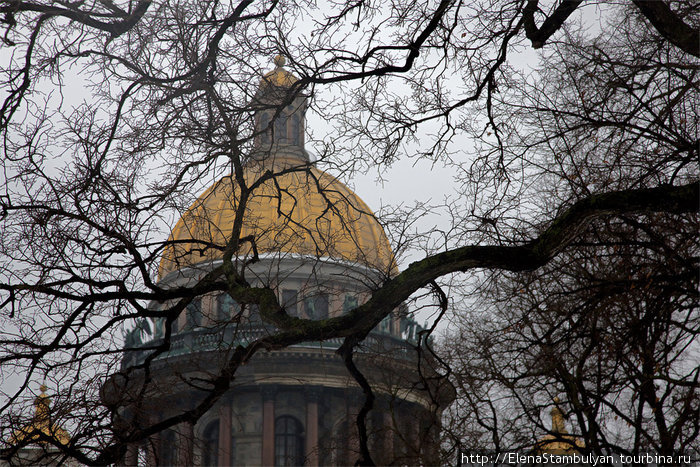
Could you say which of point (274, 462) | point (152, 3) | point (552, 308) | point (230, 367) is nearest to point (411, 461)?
point (552, 308)

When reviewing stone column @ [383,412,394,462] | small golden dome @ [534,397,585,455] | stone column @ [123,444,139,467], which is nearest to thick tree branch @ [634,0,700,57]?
stone column @ [383,412,394,462]

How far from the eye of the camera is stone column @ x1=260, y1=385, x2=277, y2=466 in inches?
1670

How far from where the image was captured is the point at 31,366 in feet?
27.5

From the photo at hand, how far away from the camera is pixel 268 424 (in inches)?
1681

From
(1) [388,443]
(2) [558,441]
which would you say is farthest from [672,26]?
(1) [388,443]

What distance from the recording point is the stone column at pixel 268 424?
42406mm

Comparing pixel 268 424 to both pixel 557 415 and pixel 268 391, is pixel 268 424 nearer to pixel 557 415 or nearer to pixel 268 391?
pixel 268 391

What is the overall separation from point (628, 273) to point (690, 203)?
3.22 m

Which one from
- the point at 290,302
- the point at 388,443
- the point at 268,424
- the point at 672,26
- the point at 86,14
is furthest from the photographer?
the point at 268,424

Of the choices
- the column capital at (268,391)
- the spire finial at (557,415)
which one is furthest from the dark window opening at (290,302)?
the column capital at (268,391)

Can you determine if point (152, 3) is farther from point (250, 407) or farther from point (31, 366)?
point (250, 407)

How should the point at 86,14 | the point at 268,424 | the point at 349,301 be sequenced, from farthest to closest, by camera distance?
the point at 268,424 < the point at 349,301 < the point at 86,14

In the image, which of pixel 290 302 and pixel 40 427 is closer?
pixel 40 427

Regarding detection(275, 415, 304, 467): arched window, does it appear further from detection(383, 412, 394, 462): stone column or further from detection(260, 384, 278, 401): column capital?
detection(383, 412, 394, 462): stone column
